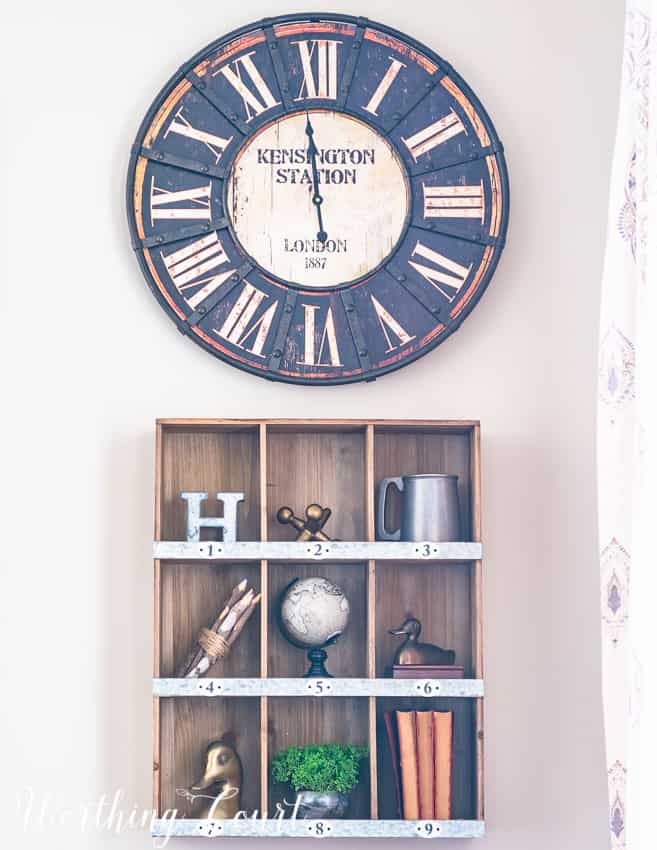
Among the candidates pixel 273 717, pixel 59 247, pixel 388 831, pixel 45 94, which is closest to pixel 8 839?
pixel 273 717

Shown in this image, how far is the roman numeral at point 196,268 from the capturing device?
2.32 meters

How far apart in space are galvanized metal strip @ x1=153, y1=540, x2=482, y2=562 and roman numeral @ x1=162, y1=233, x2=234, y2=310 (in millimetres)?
483

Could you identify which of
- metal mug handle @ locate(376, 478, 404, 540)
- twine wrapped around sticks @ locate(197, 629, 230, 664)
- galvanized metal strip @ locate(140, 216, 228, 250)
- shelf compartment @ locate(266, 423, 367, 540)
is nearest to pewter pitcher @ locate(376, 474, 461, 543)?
metal mug handle @ locate(376, 478, 404, 540)

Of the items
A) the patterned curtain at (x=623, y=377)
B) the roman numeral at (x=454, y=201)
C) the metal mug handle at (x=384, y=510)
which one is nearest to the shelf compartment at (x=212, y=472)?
the metal mug handle at (x=384, y=510)

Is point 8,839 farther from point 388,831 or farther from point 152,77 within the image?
point 152,77

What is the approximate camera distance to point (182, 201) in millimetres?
2334

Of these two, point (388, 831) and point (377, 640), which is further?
point (377, 640)

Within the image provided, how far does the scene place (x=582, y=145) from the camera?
94.7 inches

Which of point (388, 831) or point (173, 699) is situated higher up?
point (173, 699)

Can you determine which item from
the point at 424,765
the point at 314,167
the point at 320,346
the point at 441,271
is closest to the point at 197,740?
the point at 424,765

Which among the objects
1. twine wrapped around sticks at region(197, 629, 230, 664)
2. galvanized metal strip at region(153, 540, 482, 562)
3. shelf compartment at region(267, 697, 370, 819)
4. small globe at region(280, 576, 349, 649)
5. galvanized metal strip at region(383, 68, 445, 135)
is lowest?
shelf compartment at region(267, 697, 370, 819)

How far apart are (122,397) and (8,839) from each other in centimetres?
85

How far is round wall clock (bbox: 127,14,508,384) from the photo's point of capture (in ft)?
7.63

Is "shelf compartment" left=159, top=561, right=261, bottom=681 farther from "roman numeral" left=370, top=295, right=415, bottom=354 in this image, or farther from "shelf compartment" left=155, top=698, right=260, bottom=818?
"roman numeral" left=370, top=295, right=415, bottom=354
